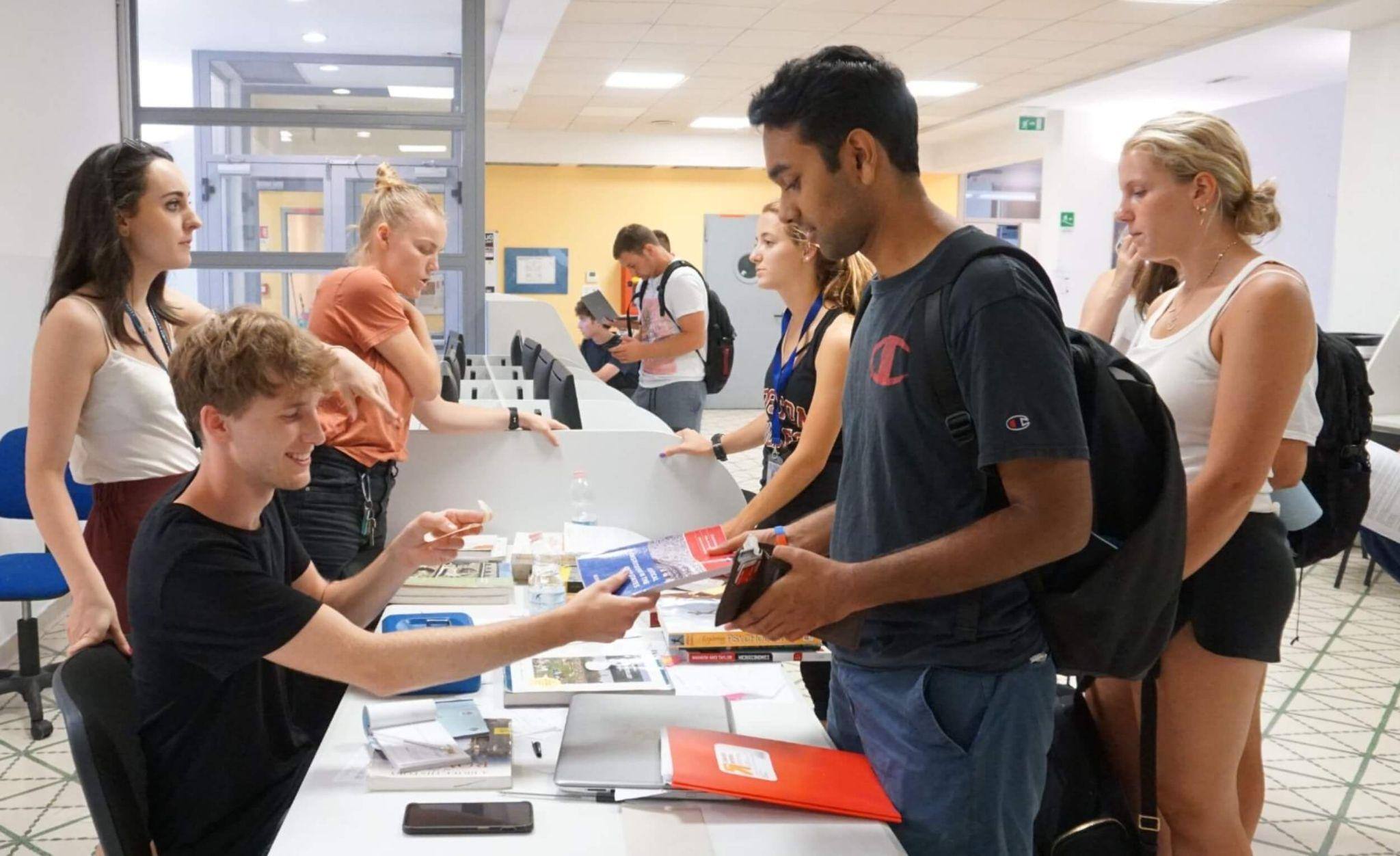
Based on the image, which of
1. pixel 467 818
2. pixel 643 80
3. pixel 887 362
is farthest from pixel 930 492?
pixel 643 80

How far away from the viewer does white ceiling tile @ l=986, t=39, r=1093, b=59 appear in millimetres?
7742

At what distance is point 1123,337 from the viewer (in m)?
2.71

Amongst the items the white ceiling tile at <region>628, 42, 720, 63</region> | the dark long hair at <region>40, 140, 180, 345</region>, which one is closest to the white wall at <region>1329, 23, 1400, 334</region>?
the white ceiling tile at <region>628, 42, 720, 63</region>

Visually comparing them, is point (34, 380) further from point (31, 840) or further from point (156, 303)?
point (31, 840)

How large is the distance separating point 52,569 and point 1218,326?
3.36 meters

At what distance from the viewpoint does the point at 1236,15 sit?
22.8ft

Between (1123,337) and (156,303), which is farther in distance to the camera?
(1123,337)

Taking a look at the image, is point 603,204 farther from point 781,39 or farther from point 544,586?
point 544,586

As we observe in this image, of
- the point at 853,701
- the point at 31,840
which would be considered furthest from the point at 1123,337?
the point at 31,840

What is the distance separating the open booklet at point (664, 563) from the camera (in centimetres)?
149

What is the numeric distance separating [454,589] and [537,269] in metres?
11.4

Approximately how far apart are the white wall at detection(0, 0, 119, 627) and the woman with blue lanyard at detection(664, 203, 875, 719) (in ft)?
9.02

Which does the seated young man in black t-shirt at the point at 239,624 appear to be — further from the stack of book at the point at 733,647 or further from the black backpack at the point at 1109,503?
the black backpack at the point at 1109,503

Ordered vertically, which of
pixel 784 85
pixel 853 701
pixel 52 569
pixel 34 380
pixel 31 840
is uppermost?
pixel 784 85
